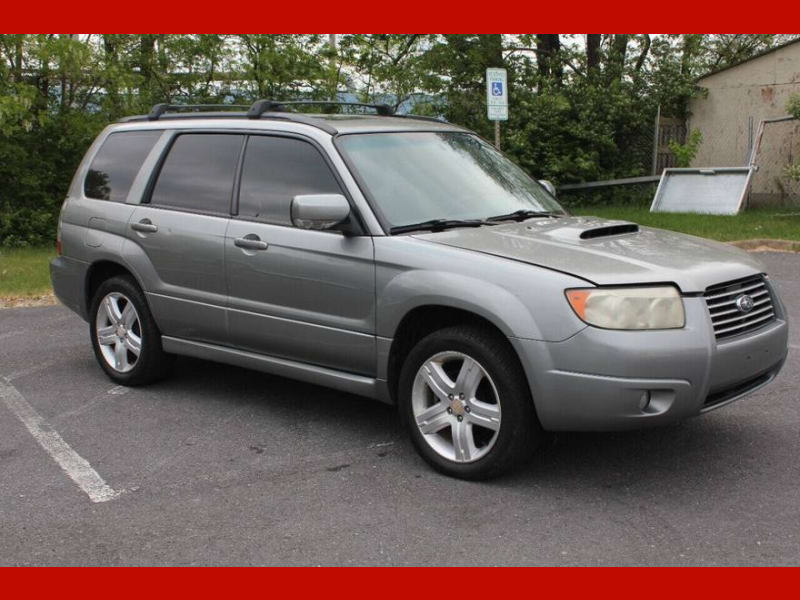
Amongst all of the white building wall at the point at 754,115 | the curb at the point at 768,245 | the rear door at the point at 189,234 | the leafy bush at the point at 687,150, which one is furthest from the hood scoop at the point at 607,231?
the leafy bush at the point at 687,150

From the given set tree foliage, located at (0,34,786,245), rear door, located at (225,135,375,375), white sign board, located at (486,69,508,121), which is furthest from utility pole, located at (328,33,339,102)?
rear door, located at (225,135,375,375)

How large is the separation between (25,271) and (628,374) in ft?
32.0

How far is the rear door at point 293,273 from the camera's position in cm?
520

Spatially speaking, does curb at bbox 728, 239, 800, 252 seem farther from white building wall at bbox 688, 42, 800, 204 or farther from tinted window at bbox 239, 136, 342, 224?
tinted window at bbox 239, 136, 342, 224

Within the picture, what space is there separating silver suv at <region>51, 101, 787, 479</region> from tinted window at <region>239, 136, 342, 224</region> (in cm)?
1

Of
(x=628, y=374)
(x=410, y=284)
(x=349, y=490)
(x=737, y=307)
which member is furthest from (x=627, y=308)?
(x=349, y=490)

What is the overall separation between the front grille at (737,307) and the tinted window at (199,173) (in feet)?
9.43

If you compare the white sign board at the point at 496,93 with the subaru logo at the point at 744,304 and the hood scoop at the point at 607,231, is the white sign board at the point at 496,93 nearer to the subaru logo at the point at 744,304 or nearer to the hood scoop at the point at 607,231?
the hood scoop at the point at 607,231

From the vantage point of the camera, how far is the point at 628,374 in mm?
4309

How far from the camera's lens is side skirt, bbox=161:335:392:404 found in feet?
17.1

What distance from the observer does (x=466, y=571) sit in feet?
12.5

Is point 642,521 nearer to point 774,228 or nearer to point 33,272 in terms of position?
point 33,272

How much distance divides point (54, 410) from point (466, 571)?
11.4 ft

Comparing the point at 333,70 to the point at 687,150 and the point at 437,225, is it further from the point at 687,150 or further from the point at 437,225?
the point at 437,225
